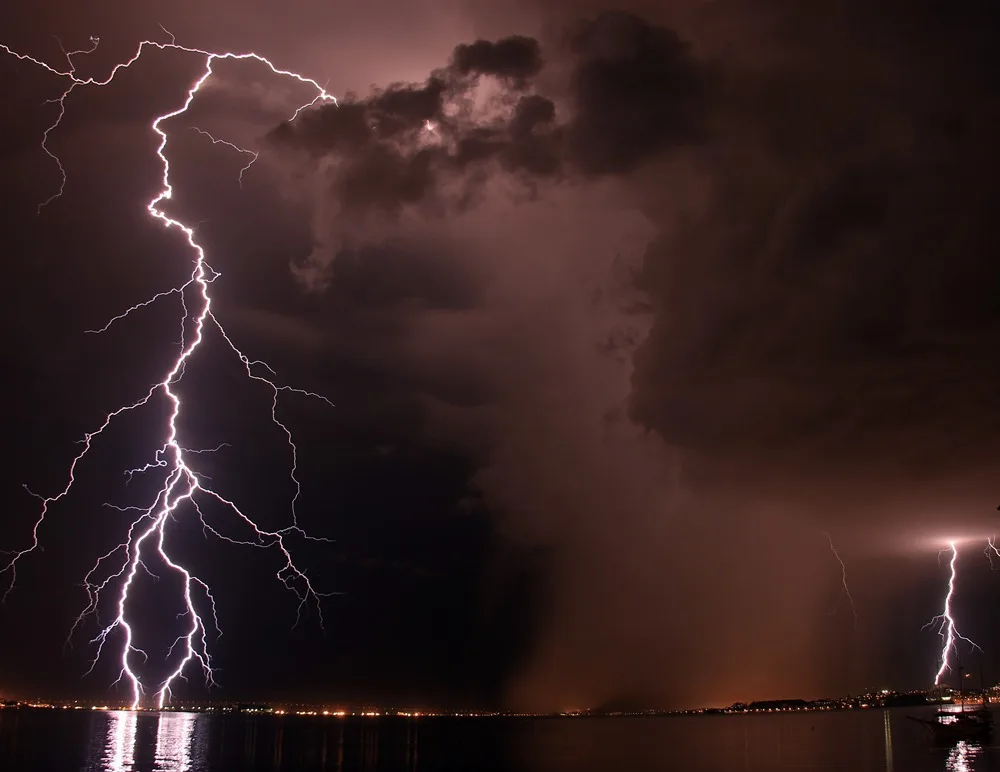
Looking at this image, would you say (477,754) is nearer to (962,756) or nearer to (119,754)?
(119,754)

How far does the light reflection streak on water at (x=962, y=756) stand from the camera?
169 ft

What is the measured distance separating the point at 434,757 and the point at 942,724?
47.4 metres

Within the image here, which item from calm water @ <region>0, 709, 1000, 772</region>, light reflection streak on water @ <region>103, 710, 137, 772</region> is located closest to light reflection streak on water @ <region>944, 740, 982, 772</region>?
calm water @ <region>0, 709, 1000, 772</region>

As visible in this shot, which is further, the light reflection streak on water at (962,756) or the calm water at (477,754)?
the light reflection streak on water at (962,756)

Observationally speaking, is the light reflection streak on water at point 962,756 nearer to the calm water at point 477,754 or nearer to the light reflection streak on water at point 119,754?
the calm water at point 477,754

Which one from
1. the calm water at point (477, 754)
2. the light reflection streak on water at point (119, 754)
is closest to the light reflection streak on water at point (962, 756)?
the calm water at point (477, 754)

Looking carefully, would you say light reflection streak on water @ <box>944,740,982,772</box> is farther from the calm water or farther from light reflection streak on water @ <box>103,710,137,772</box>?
light reflection streak on water @ <box>103,710,137,772</box>

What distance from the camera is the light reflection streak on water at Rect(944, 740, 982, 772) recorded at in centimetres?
5166

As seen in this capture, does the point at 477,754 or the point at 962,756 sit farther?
the point at 477,754

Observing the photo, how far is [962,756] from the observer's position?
62.6 m

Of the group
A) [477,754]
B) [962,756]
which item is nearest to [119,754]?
[477,754]

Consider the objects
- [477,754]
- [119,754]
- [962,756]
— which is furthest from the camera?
[477,754]

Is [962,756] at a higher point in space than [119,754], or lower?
lower

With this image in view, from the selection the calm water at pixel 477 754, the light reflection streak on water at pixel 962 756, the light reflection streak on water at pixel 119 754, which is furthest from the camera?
the light reflection streak on water at pixel 962 756
